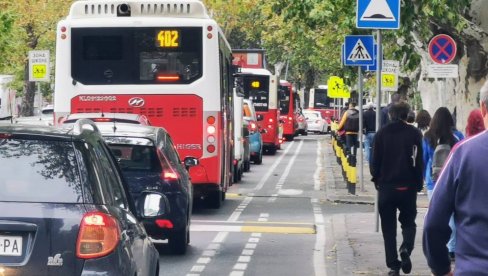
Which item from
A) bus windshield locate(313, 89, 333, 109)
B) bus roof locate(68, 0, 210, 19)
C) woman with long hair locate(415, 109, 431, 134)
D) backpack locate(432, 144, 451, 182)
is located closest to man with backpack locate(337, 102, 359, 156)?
bus roof locate(68, 0, 210, 19)

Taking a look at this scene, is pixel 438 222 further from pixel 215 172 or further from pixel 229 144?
pixel 229 144

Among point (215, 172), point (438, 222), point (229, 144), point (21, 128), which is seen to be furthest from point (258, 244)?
point (438, 222)

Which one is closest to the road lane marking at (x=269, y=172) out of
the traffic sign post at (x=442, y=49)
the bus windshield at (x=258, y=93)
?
the bus windshield at (x=258, y=93)

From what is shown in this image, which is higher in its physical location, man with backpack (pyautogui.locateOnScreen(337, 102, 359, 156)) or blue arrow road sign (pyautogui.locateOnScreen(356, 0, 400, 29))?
blue arrow road sign (pyautogui.locateOnScreen(356, 0, 400, 29))

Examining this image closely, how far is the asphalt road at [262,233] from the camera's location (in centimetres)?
1448

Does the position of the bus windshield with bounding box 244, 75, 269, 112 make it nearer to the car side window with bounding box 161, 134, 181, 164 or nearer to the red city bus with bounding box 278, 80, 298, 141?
the red city bus with bounding box 278, 80, 298, 141

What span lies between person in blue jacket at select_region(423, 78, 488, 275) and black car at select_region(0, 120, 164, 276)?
2.05 m

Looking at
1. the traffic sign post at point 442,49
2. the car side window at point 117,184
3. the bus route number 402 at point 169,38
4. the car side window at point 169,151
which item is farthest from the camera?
the traffic sign post at point 442,49

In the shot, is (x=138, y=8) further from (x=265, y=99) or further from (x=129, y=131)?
(x=265, y=99)

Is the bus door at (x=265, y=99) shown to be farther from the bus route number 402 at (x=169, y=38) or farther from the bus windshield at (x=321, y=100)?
the bus windshield at (x=321, y=100)

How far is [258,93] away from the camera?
158 ft

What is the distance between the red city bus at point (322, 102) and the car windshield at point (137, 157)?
73163 millimetres

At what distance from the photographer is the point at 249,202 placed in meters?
24.8

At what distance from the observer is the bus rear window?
20.6m
